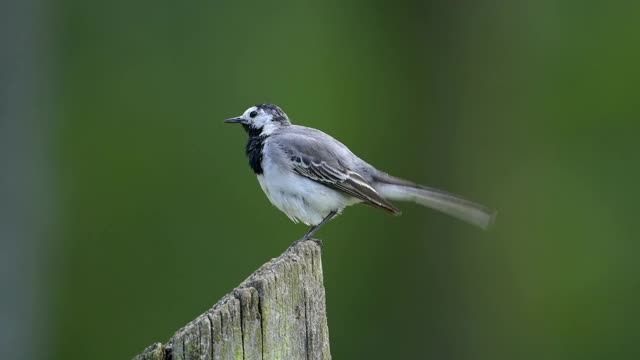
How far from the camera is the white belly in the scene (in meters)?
5.70

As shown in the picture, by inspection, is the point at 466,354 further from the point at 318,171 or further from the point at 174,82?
the point at 174,82

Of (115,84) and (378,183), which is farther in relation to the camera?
(115,84)

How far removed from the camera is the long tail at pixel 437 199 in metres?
5.03

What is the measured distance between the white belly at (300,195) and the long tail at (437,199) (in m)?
0.23

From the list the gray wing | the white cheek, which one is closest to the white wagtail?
the gray wing

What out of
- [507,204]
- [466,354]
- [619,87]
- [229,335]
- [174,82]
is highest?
[174,82]

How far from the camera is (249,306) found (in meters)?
2.97

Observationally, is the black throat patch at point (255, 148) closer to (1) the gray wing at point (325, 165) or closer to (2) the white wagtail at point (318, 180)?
(2) the white wagtail at point (318, 180)

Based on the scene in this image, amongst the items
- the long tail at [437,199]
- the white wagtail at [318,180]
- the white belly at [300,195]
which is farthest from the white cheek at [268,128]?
the long tail at [437,199]

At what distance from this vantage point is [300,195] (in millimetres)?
Answer: 5695

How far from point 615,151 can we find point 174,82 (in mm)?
4047

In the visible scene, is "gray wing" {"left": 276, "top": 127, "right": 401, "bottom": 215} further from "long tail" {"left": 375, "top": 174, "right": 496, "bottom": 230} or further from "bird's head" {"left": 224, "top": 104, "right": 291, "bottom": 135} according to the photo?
"bird's head" {"left": 224, "top": 104, "right": 291, "bottom": 135}

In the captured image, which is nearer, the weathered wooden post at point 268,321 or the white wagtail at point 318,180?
the weathered wooden post at point 268,321

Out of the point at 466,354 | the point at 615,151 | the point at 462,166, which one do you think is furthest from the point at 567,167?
the point at 466,354
